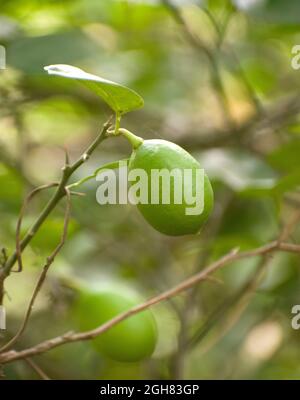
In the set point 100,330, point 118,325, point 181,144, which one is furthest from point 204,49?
point 100,330

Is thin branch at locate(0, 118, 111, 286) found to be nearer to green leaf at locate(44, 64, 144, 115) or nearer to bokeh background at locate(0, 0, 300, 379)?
green leaf at locate(44, 64, 144, 115)

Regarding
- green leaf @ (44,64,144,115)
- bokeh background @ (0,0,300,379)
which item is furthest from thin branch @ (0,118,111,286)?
bokeh background @ (0,0,300,379)

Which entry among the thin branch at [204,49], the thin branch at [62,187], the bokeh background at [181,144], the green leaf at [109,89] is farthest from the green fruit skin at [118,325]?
the thin branch at [204,49]

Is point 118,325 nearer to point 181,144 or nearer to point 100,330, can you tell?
point 100,330

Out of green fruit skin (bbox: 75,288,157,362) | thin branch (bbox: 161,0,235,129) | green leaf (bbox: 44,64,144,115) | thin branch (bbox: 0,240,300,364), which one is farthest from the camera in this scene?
thin branch (bbox: 161,0,235,129)
